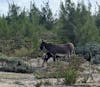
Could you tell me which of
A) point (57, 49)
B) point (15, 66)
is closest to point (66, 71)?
point (15, 66)

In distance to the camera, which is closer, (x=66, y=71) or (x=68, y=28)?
(x=66, y=71)

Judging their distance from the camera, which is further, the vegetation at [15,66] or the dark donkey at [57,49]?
the dark donkey at [57,49]

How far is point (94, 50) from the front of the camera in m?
30.8

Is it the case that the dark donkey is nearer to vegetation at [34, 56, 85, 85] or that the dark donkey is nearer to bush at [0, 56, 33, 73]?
bush at [0, 56, 33, 73]

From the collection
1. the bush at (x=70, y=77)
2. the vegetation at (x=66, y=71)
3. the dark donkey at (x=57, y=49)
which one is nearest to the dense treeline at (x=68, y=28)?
the dark donkey at (x=57, y=49)

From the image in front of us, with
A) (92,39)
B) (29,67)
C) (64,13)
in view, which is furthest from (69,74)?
(64,13)

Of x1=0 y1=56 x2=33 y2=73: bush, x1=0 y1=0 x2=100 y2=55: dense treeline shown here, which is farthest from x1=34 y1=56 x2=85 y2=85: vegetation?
x1=0 y1=0 x2=100 y2=55: dense treeline

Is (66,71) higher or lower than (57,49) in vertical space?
higher

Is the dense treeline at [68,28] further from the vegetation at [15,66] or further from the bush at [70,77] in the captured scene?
the bush at [70,77]

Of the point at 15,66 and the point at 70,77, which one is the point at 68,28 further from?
the point at 70,77

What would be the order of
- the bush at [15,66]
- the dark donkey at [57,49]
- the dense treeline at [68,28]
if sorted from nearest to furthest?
the bush at [15,66] < the dark donkey at [57,49] < the dense treeline at [68,28]

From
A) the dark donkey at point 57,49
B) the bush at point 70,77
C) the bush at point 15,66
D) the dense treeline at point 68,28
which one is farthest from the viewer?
the dense treeline at point 68,28

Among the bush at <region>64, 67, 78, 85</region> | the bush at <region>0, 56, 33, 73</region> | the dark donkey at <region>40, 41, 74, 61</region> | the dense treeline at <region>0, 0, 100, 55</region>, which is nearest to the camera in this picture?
the bush at <region>64, 67, 78, 85</region>

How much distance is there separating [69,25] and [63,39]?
1326mm
